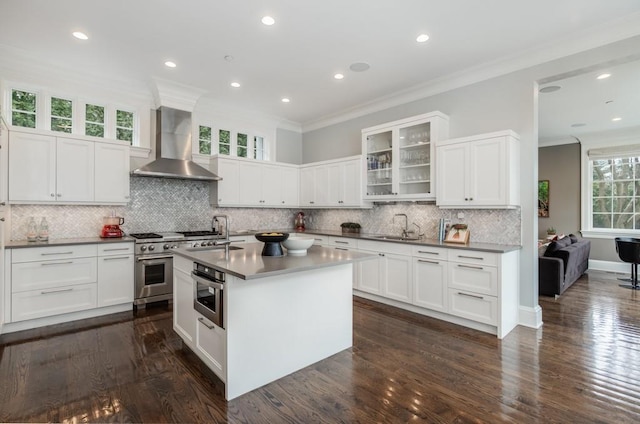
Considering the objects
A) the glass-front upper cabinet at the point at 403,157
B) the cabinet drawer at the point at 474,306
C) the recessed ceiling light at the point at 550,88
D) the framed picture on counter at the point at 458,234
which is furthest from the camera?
the recessed ceiling light at the point at 550,88

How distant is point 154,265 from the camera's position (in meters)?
4.26

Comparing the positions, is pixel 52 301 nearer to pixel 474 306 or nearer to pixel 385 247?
pixel 385 247

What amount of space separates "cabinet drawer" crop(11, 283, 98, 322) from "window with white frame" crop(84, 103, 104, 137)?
82.7 inches

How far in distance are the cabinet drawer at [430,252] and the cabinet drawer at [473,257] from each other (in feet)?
0.27

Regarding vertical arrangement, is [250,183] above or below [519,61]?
below

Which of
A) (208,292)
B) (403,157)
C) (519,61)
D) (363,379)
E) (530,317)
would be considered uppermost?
(519,61)

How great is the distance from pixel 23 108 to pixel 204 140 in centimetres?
227

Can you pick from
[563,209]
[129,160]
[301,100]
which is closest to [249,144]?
[301,100]

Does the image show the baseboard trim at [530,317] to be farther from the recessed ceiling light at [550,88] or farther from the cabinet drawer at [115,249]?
the cabinet drawer at [115,249]

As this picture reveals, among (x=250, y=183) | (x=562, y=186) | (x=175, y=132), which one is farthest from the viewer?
(x=562, y=186)

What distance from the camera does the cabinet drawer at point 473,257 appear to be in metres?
3.39

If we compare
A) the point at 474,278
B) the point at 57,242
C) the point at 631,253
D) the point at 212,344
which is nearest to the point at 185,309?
the point at 212,344

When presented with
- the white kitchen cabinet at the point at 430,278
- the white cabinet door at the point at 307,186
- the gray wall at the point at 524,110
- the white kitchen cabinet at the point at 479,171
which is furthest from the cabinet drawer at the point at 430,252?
the white cabinet door at the point at 307,186

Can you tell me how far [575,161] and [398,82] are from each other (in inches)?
219
